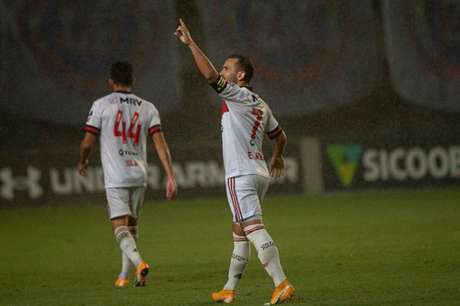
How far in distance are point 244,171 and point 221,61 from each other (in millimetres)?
12729

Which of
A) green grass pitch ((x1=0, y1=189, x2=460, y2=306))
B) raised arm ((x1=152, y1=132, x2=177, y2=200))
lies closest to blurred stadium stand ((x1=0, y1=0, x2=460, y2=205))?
green grass pitch ((x1=0, y1=189, x2=460, y2=306))

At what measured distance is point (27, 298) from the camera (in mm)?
8508

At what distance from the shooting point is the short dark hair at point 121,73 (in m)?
9.21

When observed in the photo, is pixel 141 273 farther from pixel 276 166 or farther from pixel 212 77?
pixel 212 77

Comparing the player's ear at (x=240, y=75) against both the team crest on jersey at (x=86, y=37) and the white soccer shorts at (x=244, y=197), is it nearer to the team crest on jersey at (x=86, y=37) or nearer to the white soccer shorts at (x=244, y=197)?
the white soccer shorts at (x=244, y=197)

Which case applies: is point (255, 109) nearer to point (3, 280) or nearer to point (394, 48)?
point (3, 280)

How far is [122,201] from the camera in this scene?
9.28 metres

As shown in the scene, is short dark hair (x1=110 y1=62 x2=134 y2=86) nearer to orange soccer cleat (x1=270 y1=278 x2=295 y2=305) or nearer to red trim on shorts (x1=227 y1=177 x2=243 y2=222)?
red trim on shorts (x1=227 y1=177 x2=243 y2=222)

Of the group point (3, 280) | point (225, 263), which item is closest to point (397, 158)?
point (225, 263)

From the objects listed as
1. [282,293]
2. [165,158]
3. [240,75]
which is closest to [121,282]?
[165,158]

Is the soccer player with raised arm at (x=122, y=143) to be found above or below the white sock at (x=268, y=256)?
above

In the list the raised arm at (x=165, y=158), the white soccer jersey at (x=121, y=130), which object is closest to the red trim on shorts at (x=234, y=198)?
the raised arm at (x=165, y=158)

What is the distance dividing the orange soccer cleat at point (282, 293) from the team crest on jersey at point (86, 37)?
12.9 metres

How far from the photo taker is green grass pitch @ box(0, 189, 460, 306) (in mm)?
8305
